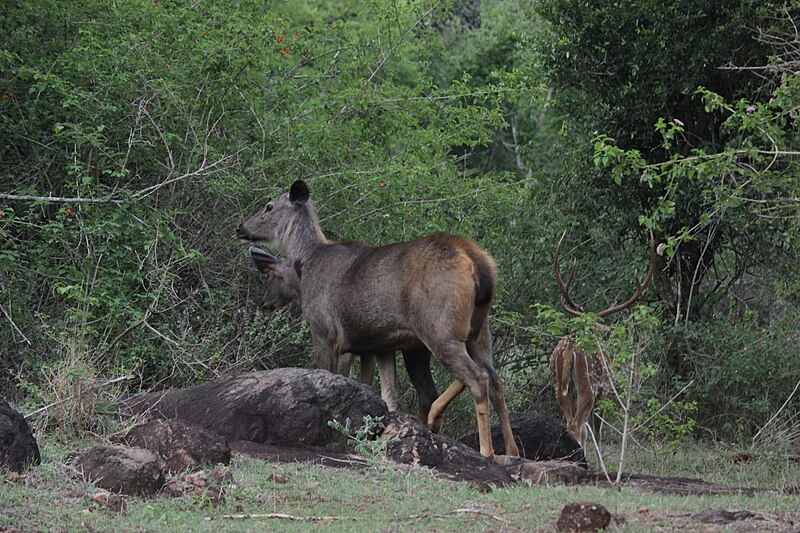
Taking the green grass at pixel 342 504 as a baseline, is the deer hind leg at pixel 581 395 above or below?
below

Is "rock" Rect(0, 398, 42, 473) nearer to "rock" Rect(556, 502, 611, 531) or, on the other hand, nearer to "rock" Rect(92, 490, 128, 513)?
"rock" Rect(92, 490, 128, 513)

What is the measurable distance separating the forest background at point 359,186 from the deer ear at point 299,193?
1.83ft

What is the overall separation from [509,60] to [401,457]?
16.8m

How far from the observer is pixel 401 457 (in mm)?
8844

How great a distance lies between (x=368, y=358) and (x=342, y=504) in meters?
3.87

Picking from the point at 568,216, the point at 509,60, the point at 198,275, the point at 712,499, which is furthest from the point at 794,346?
the point at 509,60

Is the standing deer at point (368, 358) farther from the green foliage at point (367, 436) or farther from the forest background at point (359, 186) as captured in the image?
the green foliage at point (367, 436)

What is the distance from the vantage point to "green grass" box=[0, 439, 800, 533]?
22.8 feet

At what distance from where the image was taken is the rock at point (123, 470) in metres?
7.52

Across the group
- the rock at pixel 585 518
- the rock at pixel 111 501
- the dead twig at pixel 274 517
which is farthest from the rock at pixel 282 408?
the rock at pixel 585 518

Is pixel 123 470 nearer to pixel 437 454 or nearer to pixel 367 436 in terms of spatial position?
pixel 367 436

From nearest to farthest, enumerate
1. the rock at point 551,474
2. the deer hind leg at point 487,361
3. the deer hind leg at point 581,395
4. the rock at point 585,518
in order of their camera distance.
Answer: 1. the rock at point 585,518
2. the rock at point 551,474
3. the deer hind leg at point 487,361
4. the deer hind leg at point 581,395

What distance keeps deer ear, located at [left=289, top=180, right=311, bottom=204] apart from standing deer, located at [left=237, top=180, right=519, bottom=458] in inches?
0.6

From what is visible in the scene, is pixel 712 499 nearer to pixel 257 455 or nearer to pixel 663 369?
pixel 257 455
